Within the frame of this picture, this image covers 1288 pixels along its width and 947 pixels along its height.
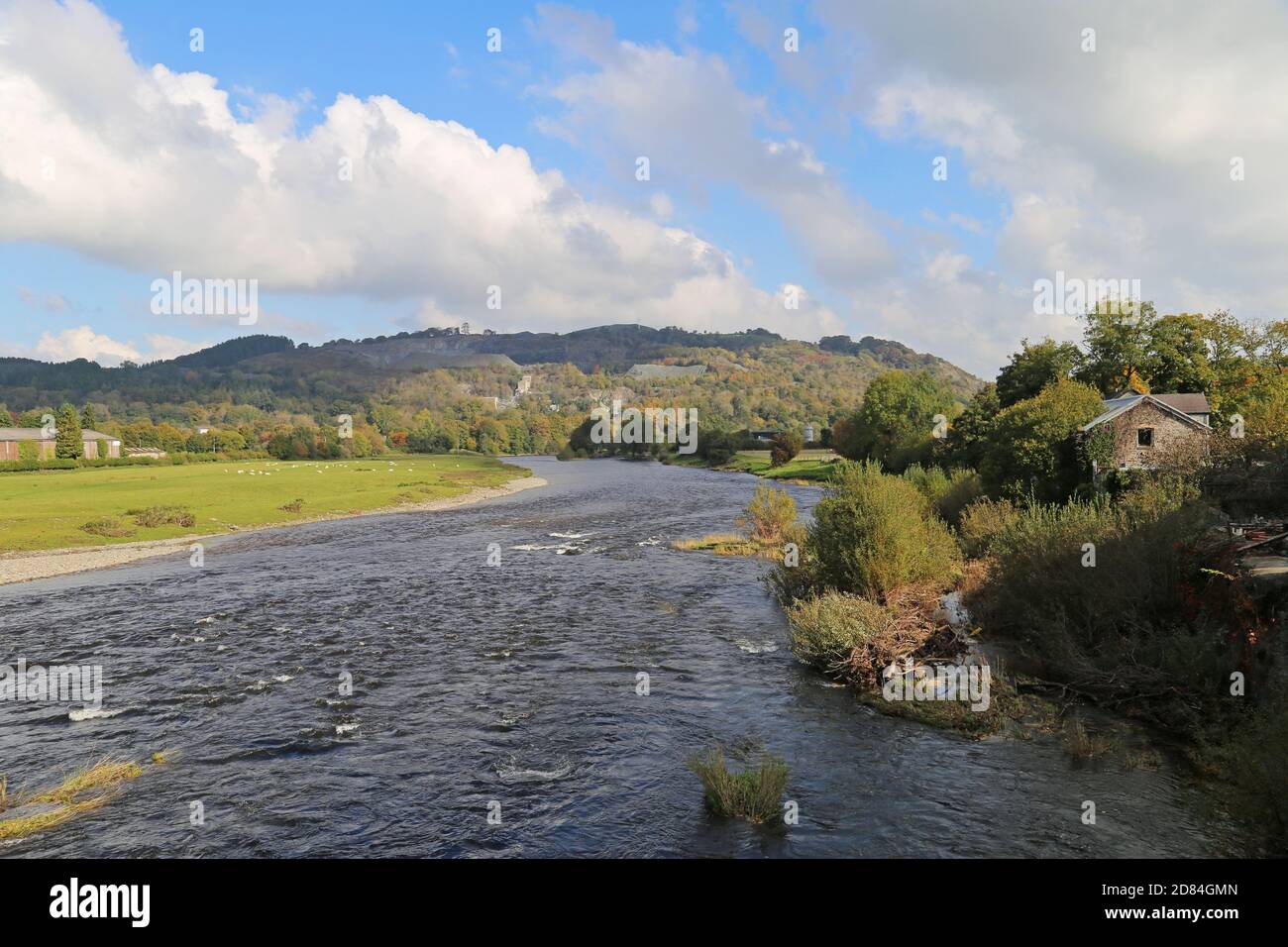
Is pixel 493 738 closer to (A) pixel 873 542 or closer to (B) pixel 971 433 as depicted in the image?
(A) pixel 873 542

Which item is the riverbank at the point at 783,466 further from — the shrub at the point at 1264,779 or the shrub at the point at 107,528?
the shrub at the point at 1264,779

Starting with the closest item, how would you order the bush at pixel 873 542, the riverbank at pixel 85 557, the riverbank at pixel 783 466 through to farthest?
the bush at pixel 873 542 < the riverbank at pixel 85 557 < the riverbank at pixel 783 466

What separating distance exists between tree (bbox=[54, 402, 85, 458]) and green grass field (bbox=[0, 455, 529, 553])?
14.8 metres

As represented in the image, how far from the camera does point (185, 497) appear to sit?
70562 millimetres

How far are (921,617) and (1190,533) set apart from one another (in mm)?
7542

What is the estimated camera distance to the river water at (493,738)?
13.1 meters

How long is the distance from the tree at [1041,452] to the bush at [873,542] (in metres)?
15.5

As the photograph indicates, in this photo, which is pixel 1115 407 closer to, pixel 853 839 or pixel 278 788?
pixel 853 839

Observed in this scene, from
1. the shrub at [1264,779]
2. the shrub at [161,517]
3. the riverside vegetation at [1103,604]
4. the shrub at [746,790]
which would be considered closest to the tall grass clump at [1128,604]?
the riverside vegetation at [1103,604]

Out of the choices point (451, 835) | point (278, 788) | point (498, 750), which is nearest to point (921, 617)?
point (498, 750)

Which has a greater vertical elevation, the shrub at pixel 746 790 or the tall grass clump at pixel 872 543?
the tall grass clump at pixel 872 543

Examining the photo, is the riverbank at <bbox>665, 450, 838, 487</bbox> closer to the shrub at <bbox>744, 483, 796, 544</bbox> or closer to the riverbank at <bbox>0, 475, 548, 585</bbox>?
the shrub at <bbox>744, 483, 796, 544</bbox>

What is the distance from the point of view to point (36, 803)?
14.5m

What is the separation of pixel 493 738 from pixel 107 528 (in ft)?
159
